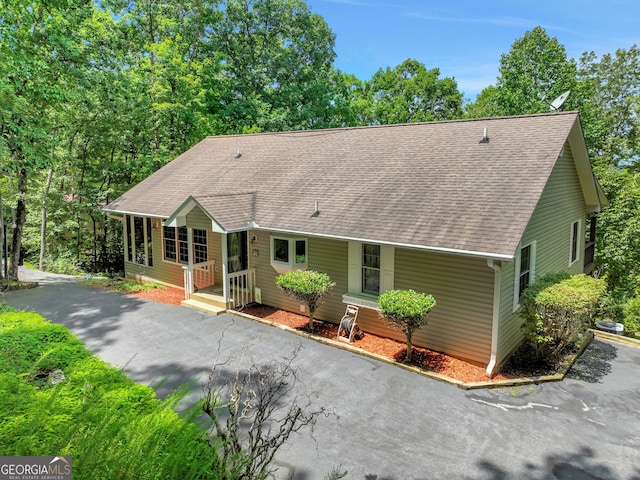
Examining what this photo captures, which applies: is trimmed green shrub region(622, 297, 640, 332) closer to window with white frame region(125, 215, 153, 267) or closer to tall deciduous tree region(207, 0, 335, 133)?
window with white frame region(125, 215, 153, 267)

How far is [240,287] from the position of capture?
11.5 metres

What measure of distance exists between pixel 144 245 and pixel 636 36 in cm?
3085

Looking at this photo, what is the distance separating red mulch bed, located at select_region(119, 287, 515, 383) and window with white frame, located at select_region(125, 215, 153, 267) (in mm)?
3516

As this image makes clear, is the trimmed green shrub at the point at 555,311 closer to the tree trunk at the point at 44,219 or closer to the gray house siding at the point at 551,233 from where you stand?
the gray house siding at the point at 551,233

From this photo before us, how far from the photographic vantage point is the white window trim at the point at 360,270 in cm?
898

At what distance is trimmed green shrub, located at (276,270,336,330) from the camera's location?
927 centimetres

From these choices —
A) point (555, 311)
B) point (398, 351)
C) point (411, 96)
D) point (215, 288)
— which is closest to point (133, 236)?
point (215, 288)

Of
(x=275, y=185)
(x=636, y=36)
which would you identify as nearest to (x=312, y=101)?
(x=275, y=185)

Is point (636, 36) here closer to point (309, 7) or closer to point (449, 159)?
point (309, 7)

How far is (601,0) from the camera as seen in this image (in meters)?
12.5

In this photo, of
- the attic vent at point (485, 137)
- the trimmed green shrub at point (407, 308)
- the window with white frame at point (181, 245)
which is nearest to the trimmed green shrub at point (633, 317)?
the attic vent at point (485, 137)

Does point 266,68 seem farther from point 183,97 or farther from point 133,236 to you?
point 133,236

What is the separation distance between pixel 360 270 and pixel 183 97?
49.4 ft

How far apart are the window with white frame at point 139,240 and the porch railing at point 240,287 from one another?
518cm
